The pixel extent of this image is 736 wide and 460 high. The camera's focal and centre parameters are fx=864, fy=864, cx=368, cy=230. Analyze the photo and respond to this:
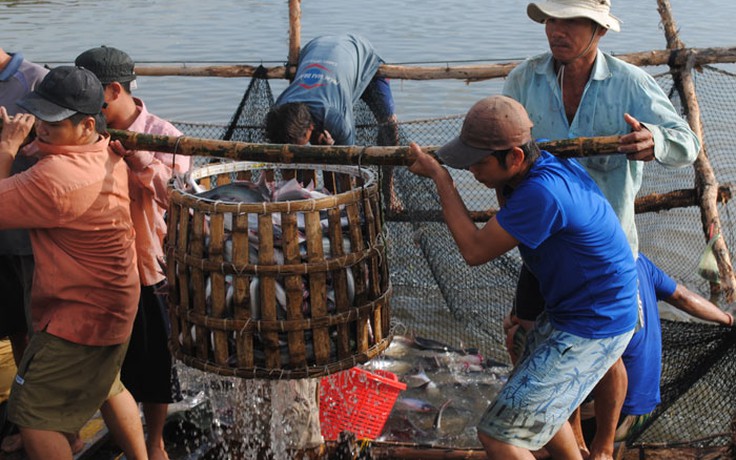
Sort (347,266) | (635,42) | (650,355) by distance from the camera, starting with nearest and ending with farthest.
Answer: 1. (347,266)
2. (650,355)
3. (635,42)

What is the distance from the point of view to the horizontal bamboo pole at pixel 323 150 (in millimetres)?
3252

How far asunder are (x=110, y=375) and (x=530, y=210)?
6.47 feet

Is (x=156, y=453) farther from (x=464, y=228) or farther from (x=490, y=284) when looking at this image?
(x=490, y=284)

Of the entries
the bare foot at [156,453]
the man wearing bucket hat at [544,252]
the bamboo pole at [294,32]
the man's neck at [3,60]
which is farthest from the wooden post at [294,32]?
the man wearing bucket hat at [544,252]

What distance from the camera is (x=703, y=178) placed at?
5730mm

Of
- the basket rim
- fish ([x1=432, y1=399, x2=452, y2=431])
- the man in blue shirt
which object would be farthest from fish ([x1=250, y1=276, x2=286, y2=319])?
fish ([x1=432, y1=399, x2=452, y2=431])

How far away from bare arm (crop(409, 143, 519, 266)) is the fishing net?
42.4 inches

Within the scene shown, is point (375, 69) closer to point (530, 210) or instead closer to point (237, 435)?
point (237, 435)

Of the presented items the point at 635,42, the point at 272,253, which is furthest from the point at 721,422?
the point at 635,42

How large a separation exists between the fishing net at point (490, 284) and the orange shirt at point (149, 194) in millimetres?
1078

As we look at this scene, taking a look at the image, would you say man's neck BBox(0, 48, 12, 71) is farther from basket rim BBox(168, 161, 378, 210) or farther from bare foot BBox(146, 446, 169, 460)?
bare foot BBox(146, 446, 169, 460)

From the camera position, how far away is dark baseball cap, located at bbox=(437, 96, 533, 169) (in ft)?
10.1

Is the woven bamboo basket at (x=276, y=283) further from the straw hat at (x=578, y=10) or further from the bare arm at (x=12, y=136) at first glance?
the straw hat at (x=578, y=10)

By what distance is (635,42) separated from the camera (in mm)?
15352
